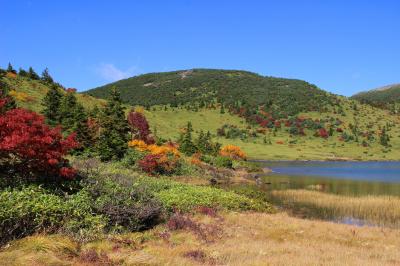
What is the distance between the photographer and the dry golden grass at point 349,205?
29969mm

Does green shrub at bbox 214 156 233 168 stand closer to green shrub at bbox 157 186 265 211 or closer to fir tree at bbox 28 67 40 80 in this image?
green shrub at bbox 157 186 265 211

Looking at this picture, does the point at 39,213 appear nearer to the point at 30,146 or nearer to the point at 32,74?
the point at 30,146

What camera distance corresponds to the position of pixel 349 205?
114 feet

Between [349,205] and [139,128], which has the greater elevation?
[139,128]

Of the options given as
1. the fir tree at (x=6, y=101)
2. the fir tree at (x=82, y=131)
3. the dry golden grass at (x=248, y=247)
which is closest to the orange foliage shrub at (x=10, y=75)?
the fir tree at (x=6, y=101)

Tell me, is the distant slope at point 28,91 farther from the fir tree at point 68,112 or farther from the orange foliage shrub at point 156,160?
the orange foliage shrub at point 156,160

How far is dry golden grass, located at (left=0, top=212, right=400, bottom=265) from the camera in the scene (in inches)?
490

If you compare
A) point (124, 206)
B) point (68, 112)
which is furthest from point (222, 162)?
point (124, 206)

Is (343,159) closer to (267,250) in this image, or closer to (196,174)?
(196,174)

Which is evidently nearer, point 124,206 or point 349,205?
point 124,206

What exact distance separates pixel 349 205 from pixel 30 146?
1047 inches

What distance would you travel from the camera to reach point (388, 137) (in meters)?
134

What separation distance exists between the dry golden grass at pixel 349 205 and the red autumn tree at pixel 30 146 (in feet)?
64.1

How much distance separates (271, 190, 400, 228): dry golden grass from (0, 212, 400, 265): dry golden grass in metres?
5.98
